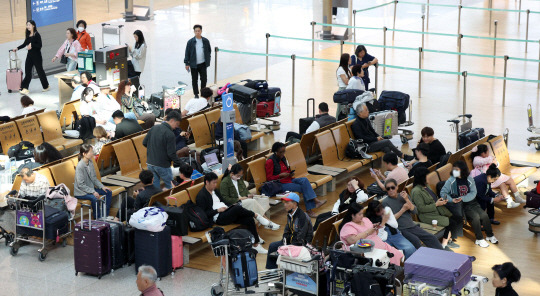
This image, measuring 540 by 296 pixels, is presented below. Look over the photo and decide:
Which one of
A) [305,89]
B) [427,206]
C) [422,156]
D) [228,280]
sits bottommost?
[228,280]

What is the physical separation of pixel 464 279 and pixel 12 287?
5150 millimetres

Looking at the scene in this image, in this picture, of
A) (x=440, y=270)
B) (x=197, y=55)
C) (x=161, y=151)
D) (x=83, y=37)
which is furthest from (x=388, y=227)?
(x=83, y=37)

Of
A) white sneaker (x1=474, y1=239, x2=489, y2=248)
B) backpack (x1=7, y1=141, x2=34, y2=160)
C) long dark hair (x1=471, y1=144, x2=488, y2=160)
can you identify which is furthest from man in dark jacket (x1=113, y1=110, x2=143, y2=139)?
white sneaker (x1=474, y1=239, x2=489, y2=248)

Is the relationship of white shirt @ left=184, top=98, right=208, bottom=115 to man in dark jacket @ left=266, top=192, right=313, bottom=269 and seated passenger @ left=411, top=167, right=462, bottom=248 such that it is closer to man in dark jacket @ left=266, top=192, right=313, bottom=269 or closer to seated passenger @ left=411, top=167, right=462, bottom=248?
seated passenger @ left=411, top=167, right=462, bottom=248

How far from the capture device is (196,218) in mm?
11391

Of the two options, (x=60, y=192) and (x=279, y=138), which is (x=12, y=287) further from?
(x=279, y=138)

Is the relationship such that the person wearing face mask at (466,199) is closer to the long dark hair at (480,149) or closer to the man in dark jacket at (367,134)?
the long dark hair at (480,149)

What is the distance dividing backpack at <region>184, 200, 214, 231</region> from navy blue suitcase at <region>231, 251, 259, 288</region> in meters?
1.43

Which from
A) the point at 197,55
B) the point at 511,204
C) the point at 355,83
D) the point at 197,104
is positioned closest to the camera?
the point at 511,204

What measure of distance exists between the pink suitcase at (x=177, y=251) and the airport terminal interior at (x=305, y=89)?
0.10 metres

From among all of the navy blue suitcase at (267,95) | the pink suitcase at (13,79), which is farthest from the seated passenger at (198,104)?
the pink suitcase at (13,79)

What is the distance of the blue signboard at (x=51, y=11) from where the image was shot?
2100 cm

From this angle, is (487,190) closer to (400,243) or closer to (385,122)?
(400,243)

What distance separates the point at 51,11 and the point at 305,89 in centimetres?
632
